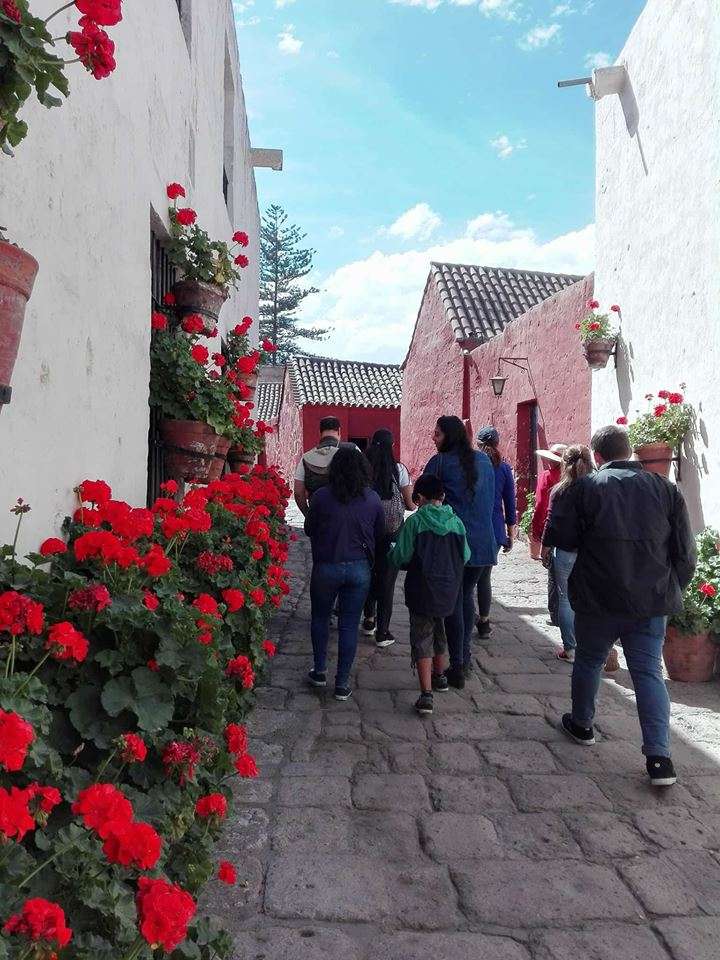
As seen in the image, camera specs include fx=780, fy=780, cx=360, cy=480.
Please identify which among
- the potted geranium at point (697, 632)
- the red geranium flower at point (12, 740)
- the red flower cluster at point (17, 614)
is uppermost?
the red flower cluster at point (17, 614)

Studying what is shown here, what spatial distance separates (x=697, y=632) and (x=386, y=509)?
8.41 feet

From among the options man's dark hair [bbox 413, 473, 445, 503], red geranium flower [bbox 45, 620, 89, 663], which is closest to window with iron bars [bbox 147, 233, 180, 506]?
man's dark hair [bbox 413, 473, 445, 503]

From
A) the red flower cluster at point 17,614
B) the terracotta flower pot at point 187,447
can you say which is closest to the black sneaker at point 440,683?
the terracotta flower pot at point 187,447

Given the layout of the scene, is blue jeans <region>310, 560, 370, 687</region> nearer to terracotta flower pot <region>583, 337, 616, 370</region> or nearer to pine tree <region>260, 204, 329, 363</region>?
terracotta flower pot <region>583, 337, 616, 370</region>

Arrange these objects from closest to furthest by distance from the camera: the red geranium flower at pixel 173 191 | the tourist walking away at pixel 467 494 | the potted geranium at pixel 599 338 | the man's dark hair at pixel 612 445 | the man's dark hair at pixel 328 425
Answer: the man's dark hair at pixel 612 445 < the red geranium flower at pixel 173 191 < the tourist walking away at pixel 467 494 < the man's dark hair at pixel 328 425 < the potted geranium at pixel 599 338

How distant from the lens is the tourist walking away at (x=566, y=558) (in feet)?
19.2

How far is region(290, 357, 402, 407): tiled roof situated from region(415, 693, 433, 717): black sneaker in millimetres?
22522

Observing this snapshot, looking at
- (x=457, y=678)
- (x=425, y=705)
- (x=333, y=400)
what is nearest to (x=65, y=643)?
(x=425, y=705)

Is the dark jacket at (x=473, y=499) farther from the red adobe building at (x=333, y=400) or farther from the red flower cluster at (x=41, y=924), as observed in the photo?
the red adobe building at (x=333, y=400)

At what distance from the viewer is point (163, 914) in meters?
1.40

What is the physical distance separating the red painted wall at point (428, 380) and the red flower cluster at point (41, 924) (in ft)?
50.6

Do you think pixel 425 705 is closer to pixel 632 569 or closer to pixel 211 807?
pixel 632 569

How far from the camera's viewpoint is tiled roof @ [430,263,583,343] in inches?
665

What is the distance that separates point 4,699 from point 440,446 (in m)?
4.29
